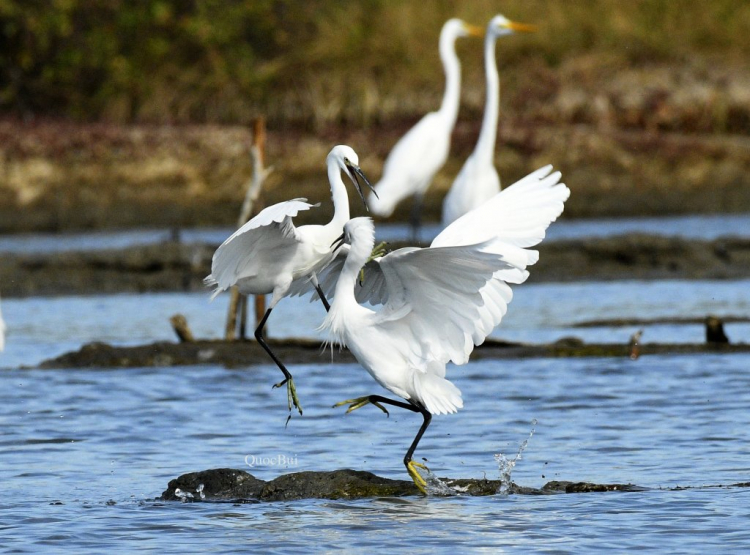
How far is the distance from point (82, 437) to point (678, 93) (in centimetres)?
1785

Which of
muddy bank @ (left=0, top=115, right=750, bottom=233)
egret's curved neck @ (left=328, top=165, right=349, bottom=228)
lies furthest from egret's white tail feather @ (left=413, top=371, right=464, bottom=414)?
muddy bank @ (left=0, top=115, right=750, bottom=233)

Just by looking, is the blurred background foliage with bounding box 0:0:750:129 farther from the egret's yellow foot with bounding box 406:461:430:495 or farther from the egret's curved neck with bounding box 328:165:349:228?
the egret's yellow foot with bounding box 406:461:430:495

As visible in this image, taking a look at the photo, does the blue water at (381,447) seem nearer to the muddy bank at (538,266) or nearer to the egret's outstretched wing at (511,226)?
the egret's outstretched wing at (511,226)

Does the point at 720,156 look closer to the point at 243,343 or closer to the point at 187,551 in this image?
the point at 243,343

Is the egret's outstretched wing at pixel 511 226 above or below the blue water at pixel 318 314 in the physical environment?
above

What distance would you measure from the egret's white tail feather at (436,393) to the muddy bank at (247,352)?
13.4ft

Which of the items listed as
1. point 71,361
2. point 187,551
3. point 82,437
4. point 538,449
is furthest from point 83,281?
point 187,551

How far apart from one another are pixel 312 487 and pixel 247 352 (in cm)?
421

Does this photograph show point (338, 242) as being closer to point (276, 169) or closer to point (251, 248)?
point (251, 248)

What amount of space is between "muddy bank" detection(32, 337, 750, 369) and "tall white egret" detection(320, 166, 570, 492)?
3.96 metres

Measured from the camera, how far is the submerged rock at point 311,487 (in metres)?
7.22

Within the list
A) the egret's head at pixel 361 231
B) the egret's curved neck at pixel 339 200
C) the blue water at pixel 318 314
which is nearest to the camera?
the egret's head at pixel 361 231

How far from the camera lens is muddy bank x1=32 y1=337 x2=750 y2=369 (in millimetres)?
11281

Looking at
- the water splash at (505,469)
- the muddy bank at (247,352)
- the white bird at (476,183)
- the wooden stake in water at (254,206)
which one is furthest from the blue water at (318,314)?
the water splash at (505,469)
